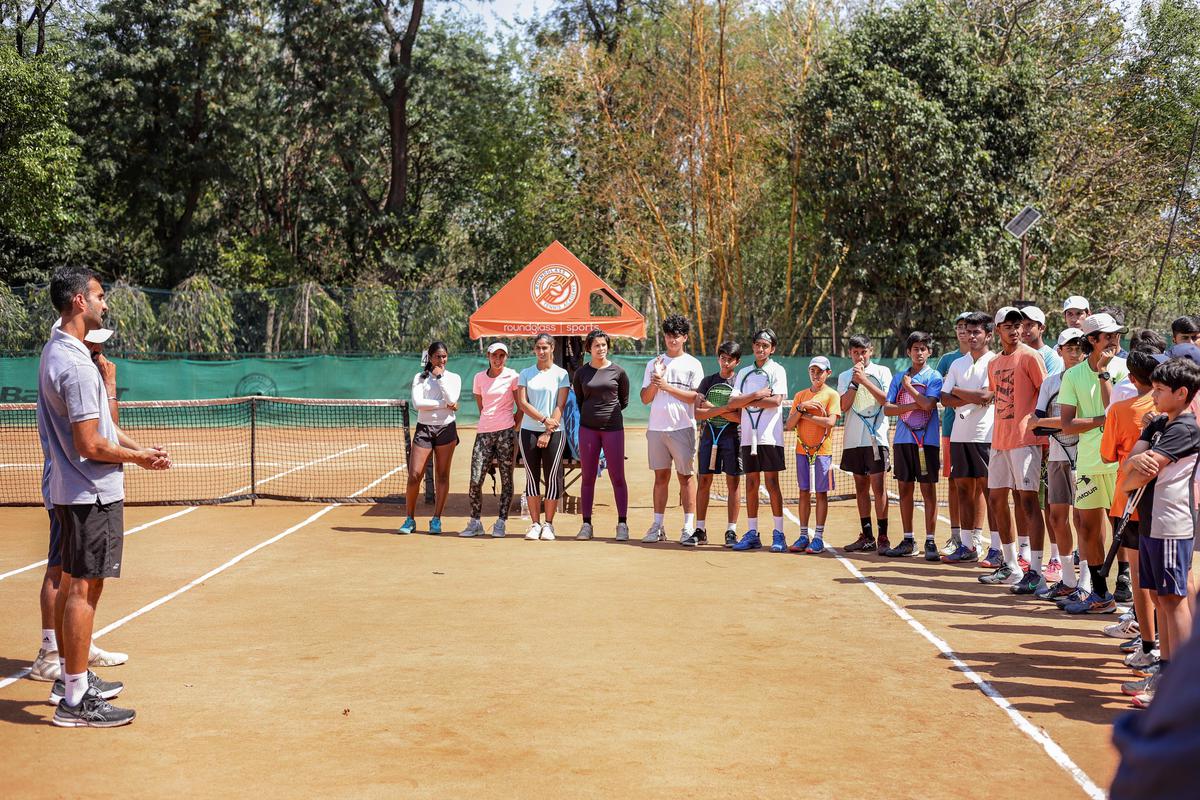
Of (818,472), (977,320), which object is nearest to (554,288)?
(818,472)

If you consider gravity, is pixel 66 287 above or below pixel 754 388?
above

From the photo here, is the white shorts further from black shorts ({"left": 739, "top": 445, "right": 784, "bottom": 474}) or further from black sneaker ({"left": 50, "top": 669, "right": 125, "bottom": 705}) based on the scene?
black sneaker ({"left": 50, "top": 669, "right": 125, "bottom": 705})

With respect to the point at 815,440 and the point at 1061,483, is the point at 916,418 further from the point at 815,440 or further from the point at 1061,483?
the point at 1061,483

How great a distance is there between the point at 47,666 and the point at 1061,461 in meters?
6.54

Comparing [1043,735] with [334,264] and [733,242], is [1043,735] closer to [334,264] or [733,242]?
[733,242]

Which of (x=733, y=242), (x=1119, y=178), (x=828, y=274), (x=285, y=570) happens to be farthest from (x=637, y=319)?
(x=1119, y=178)

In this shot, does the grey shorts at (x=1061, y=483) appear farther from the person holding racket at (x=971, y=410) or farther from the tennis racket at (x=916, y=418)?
the tennis racket at (x=916, y=418)

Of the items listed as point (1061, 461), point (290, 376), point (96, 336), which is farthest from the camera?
point (290, 376)

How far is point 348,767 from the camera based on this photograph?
4.82m

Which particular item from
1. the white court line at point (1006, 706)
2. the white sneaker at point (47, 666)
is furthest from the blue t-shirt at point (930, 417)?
the white sneaker at point (47, 666)

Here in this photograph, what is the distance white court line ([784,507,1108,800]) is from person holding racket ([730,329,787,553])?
1728mm

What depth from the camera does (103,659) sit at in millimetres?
6387

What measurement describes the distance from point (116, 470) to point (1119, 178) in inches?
1159

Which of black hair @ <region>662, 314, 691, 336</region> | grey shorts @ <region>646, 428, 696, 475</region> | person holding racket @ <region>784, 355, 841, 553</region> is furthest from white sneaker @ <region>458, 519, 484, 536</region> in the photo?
person holding racket @ <region>784, 355, 841, 553</region>
